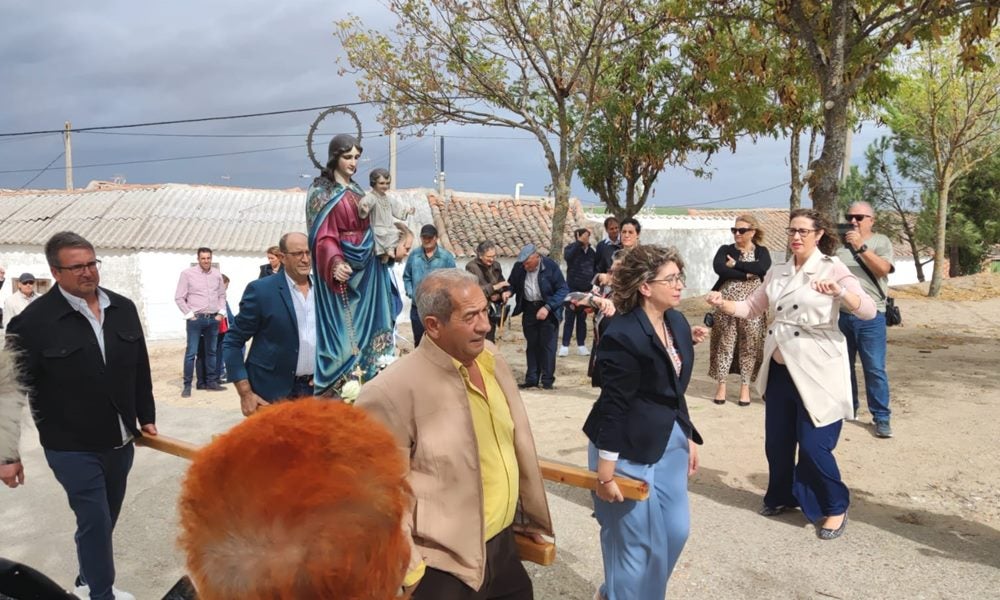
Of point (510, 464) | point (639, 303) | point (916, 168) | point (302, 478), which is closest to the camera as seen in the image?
point (302, 478)

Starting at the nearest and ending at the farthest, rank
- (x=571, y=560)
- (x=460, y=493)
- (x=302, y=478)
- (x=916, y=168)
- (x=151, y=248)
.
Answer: (x=302, y=478) → (x=460, y=493) → (x=571, y=560) → (x=151, y=248) → (x=916, y=168)

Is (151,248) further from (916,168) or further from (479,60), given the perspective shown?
(916,168)

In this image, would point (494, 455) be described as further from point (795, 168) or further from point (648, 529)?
point (795, 168)

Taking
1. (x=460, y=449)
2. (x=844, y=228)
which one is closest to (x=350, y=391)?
(x=460, y=449)

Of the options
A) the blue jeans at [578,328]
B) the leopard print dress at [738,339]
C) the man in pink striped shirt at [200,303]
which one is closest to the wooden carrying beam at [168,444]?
the leopard print dress at [738,339]

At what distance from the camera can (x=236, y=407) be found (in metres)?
9.99

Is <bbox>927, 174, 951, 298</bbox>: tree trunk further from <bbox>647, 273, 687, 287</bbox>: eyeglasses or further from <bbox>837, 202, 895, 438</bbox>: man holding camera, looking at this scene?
<bbox>647, 273, 687, 287</bbox>: eyeglasses

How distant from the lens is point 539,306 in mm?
9930

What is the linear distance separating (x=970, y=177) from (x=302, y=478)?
2825cm

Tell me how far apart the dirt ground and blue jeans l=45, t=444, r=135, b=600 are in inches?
21.1

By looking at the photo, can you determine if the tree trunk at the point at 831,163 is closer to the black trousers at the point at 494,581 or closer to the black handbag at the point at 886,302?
the black handbag at the point at 886,302

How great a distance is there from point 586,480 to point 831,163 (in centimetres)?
665

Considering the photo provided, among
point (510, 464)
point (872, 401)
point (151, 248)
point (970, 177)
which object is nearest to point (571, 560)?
point (510, 464)

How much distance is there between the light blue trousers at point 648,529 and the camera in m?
3.49
